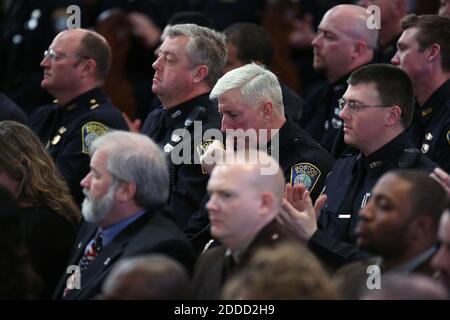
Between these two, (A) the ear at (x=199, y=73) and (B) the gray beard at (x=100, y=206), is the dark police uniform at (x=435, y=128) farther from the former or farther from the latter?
(B) the gray beard at (x=100, y=206)

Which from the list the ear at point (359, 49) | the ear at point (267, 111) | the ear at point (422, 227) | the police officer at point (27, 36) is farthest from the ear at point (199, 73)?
the police officer at point (27, 36)

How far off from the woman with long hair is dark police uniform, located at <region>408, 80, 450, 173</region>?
1.85 m

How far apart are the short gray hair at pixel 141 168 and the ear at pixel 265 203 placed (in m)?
0.61

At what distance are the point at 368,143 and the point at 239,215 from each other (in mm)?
1151

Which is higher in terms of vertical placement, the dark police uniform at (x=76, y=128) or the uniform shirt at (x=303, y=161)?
the uniform shirt at (x=303, y=161)

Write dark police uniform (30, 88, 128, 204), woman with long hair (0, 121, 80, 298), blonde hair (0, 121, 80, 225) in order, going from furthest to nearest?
1. dark police uniform (30, 88, 128, 204)
2. blonde hair (0, 121, 80, 225)
3. woman with long hair (0, 121, 80, 298)

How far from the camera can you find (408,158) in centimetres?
554

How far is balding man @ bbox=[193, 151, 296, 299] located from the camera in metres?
4.77

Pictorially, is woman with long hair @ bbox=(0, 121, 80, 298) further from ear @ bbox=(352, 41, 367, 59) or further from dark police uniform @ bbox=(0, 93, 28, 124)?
ear @ bbox=(352, 41, 367, 59)

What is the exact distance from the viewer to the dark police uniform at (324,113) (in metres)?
7.30

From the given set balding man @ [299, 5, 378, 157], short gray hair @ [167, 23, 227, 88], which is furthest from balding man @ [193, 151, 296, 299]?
balding man @ [299, 5, 378, 157]

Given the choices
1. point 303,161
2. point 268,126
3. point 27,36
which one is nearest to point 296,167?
point 303,161
